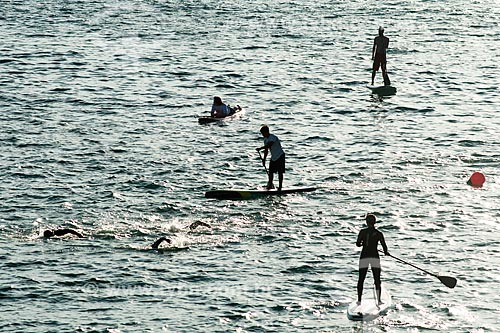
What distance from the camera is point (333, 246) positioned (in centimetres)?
3138

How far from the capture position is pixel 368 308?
26578mm

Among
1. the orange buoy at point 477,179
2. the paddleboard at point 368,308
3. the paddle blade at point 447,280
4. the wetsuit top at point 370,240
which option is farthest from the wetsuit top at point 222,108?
the wetsuit top at point 370,240

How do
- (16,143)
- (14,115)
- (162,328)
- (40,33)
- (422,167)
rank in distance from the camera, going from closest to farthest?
1. (162,328)
2. (422,167)
3. (16,143)
4. (14,115)
5. (40,33)

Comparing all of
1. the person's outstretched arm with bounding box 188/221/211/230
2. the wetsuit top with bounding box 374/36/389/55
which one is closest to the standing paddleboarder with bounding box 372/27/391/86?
the wetsuit top with bounding box 374/36/389/55

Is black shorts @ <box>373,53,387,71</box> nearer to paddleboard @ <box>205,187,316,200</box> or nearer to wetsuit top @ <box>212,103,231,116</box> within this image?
wetsuit top @ <box>212,103,231,116</box>

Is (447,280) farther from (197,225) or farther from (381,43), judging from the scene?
(381,43)

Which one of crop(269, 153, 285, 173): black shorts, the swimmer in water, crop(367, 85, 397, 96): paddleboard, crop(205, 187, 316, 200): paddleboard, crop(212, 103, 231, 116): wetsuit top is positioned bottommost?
the swimmer in water

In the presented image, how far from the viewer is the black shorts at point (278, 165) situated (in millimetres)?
35500

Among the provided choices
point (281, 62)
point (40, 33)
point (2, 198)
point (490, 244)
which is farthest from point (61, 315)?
point (40, 33)

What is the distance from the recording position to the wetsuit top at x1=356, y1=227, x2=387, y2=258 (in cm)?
2617

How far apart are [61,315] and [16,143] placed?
1709 cm

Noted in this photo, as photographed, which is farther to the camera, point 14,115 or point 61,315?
point 14,115

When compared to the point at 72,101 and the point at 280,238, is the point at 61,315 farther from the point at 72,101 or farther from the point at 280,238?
the point at 72,101

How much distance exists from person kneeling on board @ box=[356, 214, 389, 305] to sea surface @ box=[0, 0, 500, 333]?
86 centimetres
